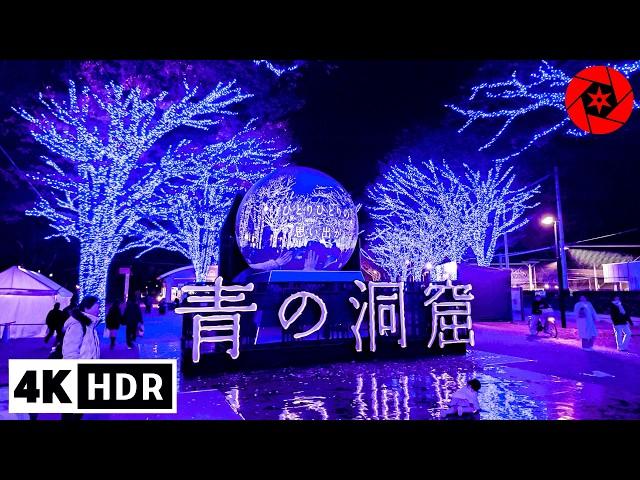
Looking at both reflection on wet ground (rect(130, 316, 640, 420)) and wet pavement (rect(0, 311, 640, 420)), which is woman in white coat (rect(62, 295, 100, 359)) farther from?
reflection on wet ground (rect(130, 316, 640, 420))

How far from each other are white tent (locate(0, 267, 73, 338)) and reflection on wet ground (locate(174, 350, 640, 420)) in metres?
12.9

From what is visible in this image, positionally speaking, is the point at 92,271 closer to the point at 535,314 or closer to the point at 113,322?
the point at 113,322

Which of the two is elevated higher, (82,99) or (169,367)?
(82,99)

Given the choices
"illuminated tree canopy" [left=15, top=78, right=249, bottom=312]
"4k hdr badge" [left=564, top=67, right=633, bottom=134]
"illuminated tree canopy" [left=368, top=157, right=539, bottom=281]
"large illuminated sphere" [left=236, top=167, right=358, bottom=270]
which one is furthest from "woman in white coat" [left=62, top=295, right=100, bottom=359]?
"illuminated tree canopy" [left=368, top=157, right=539, bottom=281]

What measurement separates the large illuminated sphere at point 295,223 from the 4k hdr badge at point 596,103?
5612 millimetres

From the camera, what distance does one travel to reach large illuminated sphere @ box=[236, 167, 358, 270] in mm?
10391

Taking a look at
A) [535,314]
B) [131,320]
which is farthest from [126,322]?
[535,314]

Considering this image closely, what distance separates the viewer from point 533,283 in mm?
34375

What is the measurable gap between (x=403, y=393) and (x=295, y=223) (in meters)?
5.20

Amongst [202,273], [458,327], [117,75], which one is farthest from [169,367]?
[202,273]

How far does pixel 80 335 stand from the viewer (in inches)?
193
